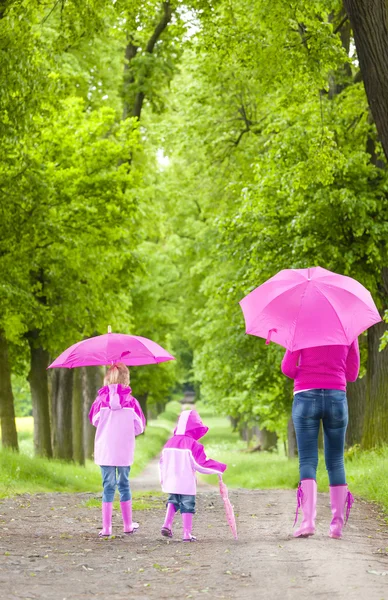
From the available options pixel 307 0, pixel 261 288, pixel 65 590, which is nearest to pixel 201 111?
pixel 307 0

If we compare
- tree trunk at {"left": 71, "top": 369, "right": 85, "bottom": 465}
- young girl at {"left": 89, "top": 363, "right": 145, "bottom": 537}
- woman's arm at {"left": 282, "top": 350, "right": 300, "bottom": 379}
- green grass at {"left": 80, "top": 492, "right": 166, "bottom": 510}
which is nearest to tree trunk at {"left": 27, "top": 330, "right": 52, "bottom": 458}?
tree trunk at {"left": 71, "top": 369, "right": 85, "bottom": 465}

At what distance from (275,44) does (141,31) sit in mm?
7634

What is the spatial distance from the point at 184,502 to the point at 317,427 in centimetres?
164

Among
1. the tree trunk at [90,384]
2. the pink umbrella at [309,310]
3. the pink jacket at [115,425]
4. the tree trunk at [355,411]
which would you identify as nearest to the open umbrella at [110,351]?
the pink jacket at [115,425]

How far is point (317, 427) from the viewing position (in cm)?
820

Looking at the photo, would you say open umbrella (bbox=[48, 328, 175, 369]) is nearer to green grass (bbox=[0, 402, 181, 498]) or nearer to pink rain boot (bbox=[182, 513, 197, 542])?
pink rain boot (bbox=[182, 513, 197, 542])

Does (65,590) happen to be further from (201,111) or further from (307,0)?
(201,111)

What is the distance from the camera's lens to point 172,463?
29.7 feet

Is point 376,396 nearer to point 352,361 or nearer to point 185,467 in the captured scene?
point 185,467

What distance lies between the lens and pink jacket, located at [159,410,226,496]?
8.99 metres

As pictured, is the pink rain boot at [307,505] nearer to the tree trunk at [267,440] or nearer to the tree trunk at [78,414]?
the tree trunk at [78,414]

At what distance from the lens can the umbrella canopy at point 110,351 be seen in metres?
10.4

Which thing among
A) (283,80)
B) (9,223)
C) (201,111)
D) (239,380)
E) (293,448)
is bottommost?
(293,448)

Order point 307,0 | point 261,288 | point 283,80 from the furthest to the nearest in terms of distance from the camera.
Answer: point 283,80 < point 307,0 < point 261,288
